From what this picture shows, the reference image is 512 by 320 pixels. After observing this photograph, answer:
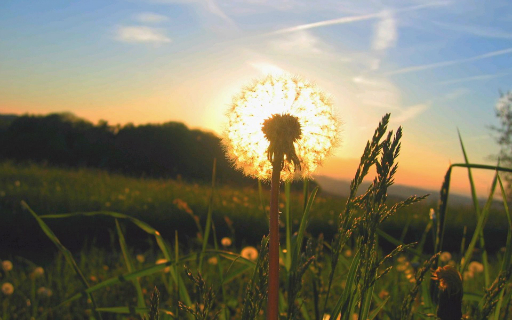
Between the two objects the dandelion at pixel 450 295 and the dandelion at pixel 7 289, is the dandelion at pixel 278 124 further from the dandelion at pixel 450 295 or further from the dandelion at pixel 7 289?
the dandelion at pixel 7 289

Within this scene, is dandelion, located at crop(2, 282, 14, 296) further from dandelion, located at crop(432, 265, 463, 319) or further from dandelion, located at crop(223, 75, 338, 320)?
dandelion, located at crop(432, 265, 463, 319)

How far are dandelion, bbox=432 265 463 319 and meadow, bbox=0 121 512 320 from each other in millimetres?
51

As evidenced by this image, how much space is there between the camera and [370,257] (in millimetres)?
1028

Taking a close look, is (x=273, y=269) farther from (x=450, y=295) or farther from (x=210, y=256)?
(x=210, y=256)

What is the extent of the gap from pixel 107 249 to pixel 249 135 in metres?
5.48

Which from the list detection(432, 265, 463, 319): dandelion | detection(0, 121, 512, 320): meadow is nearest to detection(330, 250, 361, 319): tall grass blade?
detection(0, 121, 512, 320): meadow

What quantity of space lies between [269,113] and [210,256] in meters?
2.95

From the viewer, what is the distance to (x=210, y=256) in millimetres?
4000

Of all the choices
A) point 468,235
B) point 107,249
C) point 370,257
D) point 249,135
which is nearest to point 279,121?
point 249,135

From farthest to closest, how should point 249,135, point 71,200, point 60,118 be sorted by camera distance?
1. point 60,118
2. point 71,200
3. point 249,135

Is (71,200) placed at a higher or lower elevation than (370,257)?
lower

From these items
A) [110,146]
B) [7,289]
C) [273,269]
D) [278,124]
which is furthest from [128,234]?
[110,146]

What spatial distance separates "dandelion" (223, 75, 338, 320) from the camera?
122cm

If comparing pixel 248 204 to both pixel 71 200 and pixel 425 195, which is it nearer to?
pixel 71 200
